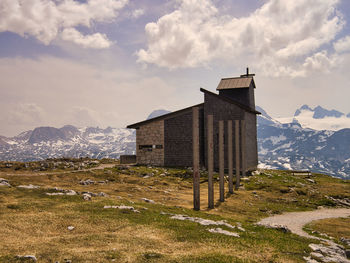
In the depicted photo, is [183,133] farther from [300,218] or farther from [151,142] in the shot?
[300,218]

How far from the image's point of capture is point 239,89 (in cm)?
5650

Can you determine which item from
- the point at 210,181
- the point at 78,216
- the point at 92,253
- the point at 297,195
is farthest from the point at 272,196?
the point at 92,253

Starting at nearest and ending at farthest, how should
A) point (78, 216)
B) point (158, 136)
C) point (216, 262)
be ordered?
point (216, 262)
point (78, 216)
point (158, 136)

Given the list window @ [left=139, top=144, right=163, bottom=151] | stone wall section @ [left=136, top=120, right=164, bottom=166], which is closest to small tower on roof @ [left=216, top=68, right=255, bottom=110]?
stone wall section @ [left=136, top=120, right=164, bottom=166]

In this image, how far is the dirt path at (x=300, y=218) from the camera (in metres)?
20.6

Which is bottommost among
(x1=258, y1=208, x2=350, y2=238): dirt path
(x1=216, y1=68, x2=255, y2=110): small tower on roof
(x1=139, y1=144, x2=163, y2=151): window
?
(x1=258, y1=208, x2=350, y2=238): dirt path

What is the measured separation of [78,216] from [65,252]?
16.4ft

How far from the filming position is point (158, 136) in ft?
172

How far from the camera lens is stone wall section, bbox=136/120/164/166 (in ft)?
171

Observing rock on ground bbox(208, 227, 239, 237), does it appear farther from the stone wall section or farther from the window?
the window

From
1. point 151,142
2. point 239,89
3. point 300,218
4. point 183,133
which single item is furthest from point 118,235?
point 239,89

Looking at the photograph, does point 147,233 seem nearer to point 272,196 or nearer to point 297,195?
point 272,196

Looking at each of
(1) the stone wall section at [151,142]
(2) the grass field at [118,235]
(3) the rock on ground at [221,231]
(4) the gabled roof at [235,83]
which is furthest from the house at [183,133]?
(3) the rock on ground at [221,231]

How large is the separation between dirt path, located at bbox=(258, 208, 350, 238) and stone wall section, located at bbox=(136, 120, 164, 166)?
28.5 meters
